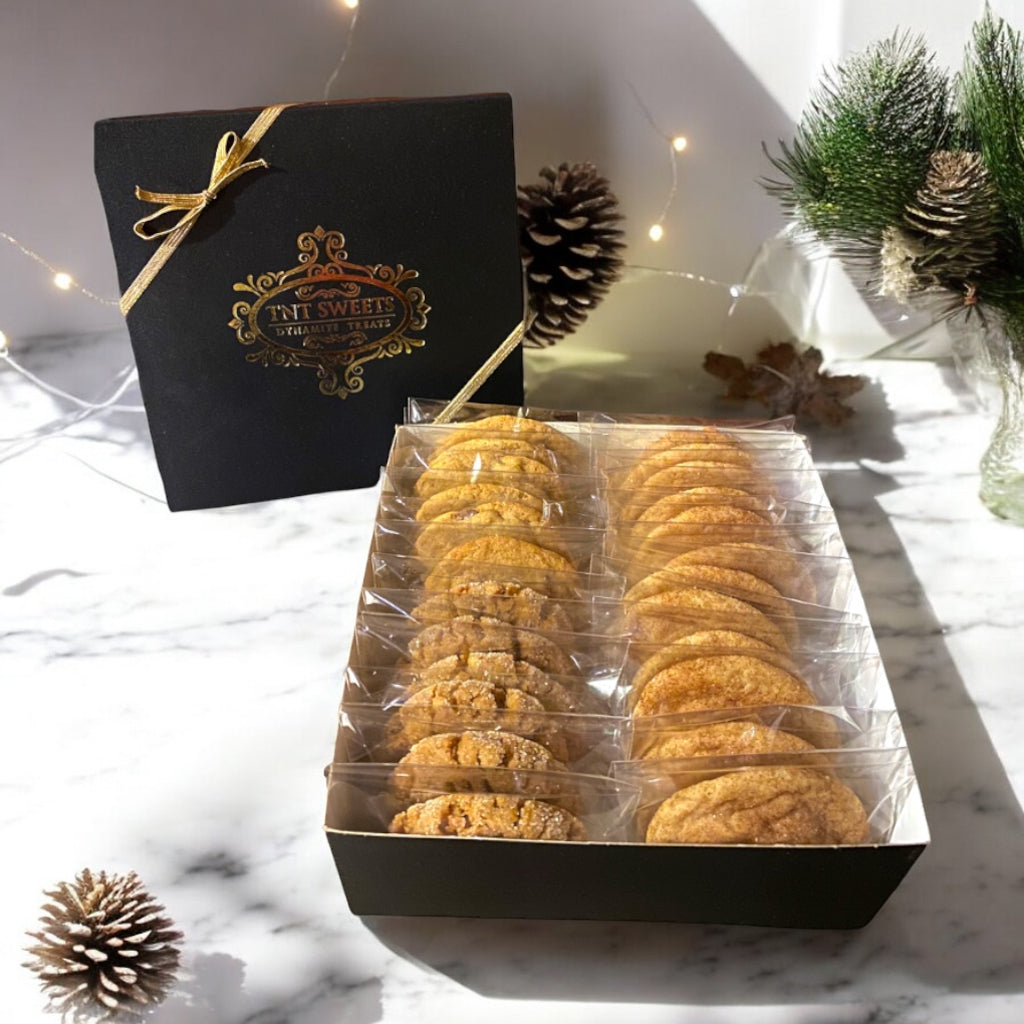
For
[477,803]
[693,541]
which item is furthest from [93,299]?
[477,803]

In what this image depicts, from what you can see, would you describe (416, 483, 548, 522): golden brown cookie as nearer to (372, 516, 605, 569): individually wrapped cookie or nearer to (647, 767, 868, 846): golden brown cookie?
(372, 516, 605, 569): individually wrapped cookie

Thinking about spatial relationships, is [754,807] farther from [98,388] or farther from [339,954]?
[98,388]

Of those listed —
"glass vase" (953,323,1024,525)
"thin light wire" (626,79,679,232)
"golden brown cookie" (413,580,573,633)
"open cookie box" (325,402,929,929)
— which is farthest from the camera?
"thin light wire" (626,79,679,232)

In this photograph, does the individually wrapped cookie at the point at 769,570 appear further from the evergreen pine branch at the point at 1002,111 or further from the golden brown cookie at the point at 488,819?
the evergreen pine branch at the point at 1002,111

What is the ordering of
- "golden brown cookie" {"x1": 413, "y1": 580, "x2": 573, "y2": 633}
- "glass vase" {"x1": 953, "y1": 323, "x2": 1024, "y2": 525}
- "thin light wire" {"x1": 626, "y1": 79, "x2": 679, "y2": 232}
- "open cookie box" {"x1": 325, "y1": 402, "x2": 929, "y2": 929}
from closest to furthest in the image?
"open cookie box" {"x1": 325, "y1": 402, "x2": 929, "y2": 929}
"golden brown cookie" {"x1": 413, "y1": 580, "x2": 573, "y2": 633}
"glass vase" {"x1": 953, "y1": 323, "x2": 1024, "y2": 525}
"thin light wire" {"x1": 626, "y1": 79, "x2": 679, "y2": 232}

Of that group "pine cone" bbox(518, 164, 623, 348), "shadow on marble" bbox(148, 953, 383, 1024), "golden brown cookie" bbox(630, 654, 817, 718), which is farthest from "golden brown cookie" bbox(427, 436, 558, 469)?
"shadow on marble" bbox(148, 953, 383, 1024)
